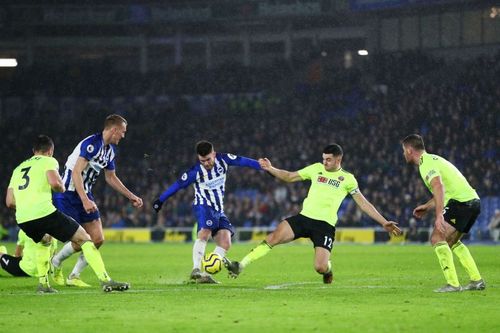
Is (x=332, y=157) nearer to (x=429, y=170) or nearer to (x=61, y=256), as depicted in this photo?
(x=429, y=170)

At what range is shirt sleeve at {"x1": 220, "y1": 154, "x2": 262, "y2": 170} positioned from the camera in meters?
15.6

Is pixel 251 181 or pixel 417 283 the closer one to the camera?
pixel 417 283

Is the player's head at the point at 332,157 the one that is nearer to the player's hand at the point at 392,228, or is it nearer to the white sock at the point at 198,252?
the player's hand at the point at 392,228

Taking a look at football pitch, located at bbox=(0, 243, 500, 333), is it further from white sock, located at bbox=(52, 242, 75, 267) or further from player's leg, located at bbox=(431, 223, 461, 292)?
white sock, located at bbox=(52, 242, 75, 267)

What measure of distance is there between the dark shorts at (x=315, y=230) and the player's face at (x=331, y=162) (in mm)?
800

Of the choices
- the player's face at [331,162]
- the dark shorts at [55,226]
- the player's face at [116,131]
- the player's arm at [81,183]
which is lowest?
the dark shorts at [55,226]

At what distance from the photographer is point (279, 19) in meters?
56.3

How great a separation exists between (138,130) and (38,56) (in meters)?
11.9

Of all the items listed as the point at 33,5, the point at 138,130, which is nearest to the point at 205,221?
the point at 138,130

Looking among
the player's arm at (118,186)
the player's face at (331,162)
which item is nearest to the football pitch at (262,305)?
the player's arm at (118,186)

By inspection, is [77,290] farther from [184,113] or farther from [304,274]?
[184,113]

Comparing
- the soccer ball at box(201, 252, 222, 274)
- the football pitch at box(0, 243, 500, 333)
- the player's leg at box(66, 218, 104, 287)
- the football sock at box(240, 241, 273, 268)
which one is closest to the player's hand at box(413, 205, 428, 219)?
the football pitch at box(0, 243, 500, 333)

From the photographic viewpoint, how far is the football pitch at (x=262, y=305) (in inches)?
401

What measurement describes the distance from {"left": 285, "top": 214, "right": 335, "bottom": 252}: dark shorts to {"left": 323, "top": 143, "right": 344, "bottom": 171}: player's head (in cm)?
83
